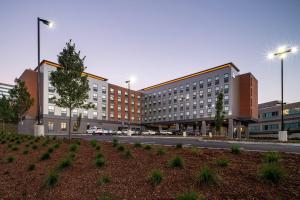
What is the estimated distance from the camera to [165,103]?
75750mm

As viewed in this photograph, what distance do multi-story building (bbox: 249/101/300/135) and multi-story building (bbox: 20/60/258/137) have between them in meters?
9.29

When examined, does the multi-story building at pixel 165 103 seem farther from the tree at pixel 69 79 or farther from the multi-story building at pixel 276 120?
the tree at pixel 69 79

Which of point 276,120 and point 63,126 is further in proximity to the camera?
point 276,120

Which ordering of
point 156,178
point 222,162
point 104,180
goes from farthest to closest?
1. point 222,162
2. point 104,180
3. point 156,178

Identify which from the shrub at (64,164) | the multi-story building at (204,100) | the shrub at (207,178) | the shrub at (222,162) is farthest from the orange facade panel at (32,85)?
the shrub at (207,178)

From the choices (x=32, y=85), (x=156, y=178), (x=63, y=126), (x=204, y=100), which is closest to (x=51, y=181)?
(x=156, y=178)

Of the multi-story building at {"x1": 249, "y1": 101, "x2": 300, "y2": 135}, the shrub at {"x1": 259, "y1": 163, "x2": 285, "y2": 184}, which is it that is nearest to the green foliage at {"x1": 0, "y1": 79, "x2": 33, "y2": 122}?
the shrub at {"x1": 259, "y1": 163, "x2": 285, "y2": 184}

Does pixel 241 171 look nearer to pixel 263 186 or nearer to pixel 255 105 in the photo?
pixel 263 186

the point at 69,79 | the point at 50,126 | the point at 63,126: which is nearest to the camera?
the point at 69,79

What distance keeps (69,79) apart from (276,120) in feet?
243

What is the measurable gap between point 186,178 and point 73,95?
12544 mm

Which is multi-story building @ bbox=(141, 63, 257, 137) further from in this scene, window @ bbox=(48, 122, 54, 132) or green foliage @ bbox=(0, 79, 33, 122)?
green foliage @ bbox=(0, 79, 33, 122)

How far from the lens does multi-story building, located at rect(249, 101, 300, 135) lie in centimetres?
6031

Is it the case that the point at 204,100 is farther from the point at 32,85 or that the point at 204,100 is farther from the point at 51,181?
the point at 51,181
